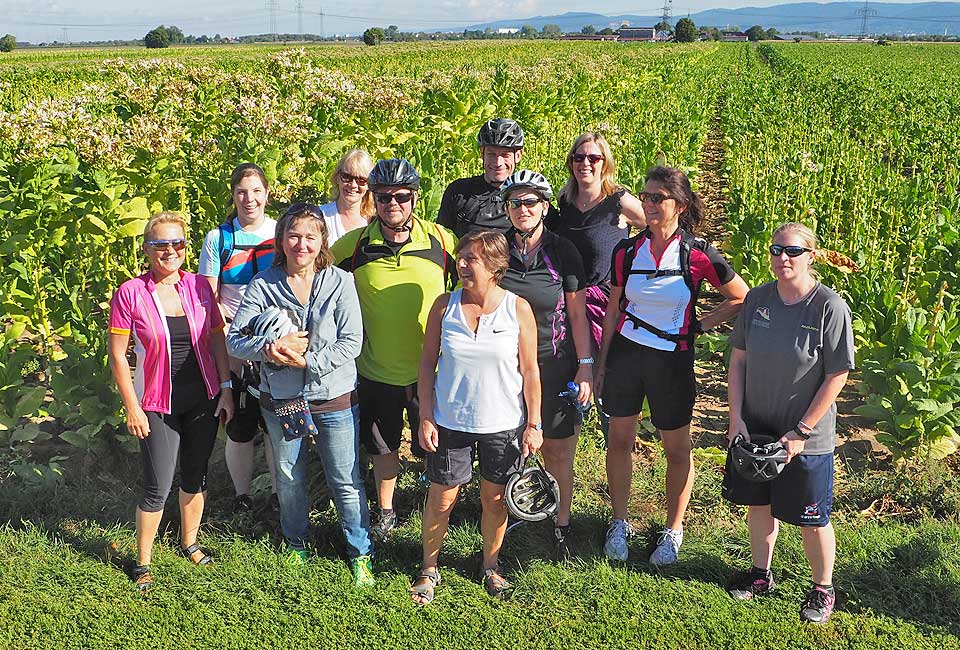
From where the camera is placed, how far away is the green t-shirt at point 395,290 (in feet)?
13.4

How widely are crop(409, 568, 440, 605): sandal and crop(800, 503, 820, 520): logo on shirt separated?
171 cm

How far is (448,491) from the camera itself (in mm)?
3977

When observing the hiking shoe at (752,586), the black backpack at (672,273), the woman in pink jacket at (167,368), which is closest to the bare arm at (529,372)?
the black backpack at (672,273)

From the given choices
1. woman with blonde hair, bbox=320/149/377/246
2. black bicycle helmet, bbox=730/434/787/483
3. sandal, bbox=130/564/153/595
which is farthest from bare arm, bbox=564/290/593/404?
sandal, bbox=130/564/153/595

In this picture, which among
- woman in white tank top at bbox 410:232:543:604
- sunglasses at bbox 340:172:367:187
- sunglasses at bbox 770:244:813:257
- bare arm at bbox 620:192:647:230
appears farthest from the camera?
sunglasses at bbox 340:172:367:187

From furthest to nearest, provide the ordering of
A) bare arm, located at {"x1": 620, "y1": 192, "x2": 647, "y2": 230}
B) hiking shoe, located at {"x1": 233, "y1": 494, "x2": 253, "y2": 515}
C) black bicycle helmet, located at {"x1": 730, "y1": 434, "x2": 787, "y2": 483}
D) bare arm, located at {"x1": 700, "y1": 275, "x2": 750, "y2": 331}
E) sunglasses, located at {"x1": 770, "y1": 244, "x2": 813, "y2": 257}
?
hiking shoe, located at {"x1": 233, "y1": 494, "x2": 253, "y2": 515}
bare arm, located at {"x1": 620, "y1": 192, "x2": 647, "y2": 230}
bare arm, located at {"x1": 700, "y1": 275, "x2": 750, "y2": 331}
black bicycle helmet, located at {"x1": 730, "y1": 434, "x2": 787, "y2": 483}
sunglasses, located at {"x1": 770, "y1": 244, "x2": 813, "y2": 257}

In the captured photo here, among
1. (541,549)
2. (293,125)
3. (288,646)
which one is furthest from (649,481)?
(293,125)

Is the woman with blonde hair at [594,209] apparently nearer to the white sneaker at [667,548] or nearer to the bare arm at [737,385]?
the bare arm at [737,385]

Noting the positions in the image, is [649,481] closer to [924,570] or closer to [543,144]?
[924,570]

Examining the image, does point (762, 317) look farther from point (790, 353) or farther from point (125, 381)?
point (125, 381)

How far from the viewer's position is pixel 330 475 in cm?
413

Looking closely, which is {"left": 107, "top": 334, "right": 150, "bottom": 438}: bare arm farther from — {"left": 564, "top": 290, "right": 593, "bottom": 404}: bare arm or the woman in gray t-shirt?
the woman in gray t-shirt

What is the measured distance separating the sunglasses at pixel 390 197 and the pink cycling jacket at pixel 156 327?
91cm

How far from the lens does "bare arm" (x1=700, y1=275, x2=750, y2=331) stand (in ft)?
13.4
